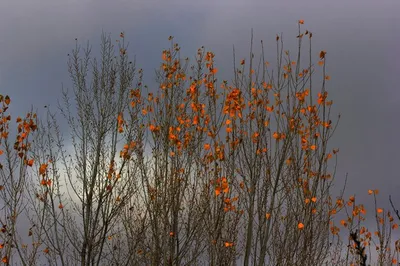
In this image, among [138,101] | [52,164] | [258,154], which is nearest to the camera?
[258,154]

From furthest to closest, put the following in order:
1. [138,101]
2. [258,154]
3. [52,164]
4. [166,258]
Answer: [52,164] < [138,101] < [166,258] < [258,154]

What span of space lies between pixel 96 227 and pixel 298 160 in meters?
4.19

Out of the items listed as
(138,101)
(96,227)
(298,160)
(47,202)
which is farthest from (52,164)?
(298,160)

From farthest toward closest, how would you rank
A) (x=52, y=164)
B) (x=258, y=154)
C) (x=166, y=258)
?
1. (x=52, y=164)
2. (x=166, y=258)
3. (x=258, y=154)

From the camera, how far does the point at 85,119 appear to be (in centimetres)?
960

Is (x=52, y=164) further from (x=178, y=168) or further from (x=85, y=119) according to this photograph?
(x=178, y=168)

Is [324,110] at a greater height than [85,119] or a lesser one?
lesser

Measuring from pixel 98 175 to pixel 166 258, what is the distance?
7.99ft

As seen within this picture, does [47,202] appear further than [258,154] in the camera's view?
Yes

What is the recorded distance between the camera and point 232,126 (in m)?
7.41

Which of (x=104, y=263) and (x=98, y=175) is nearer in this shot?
(x=98, y=175)

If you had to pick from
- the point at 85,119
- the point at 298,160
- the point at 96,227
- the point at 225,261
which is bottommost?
the point at 225,261

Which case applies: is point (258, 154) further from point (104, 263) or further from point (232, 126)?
point (104, 263)

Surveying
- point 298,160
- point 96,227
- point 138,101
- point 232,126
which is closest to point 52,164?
point 96,227
